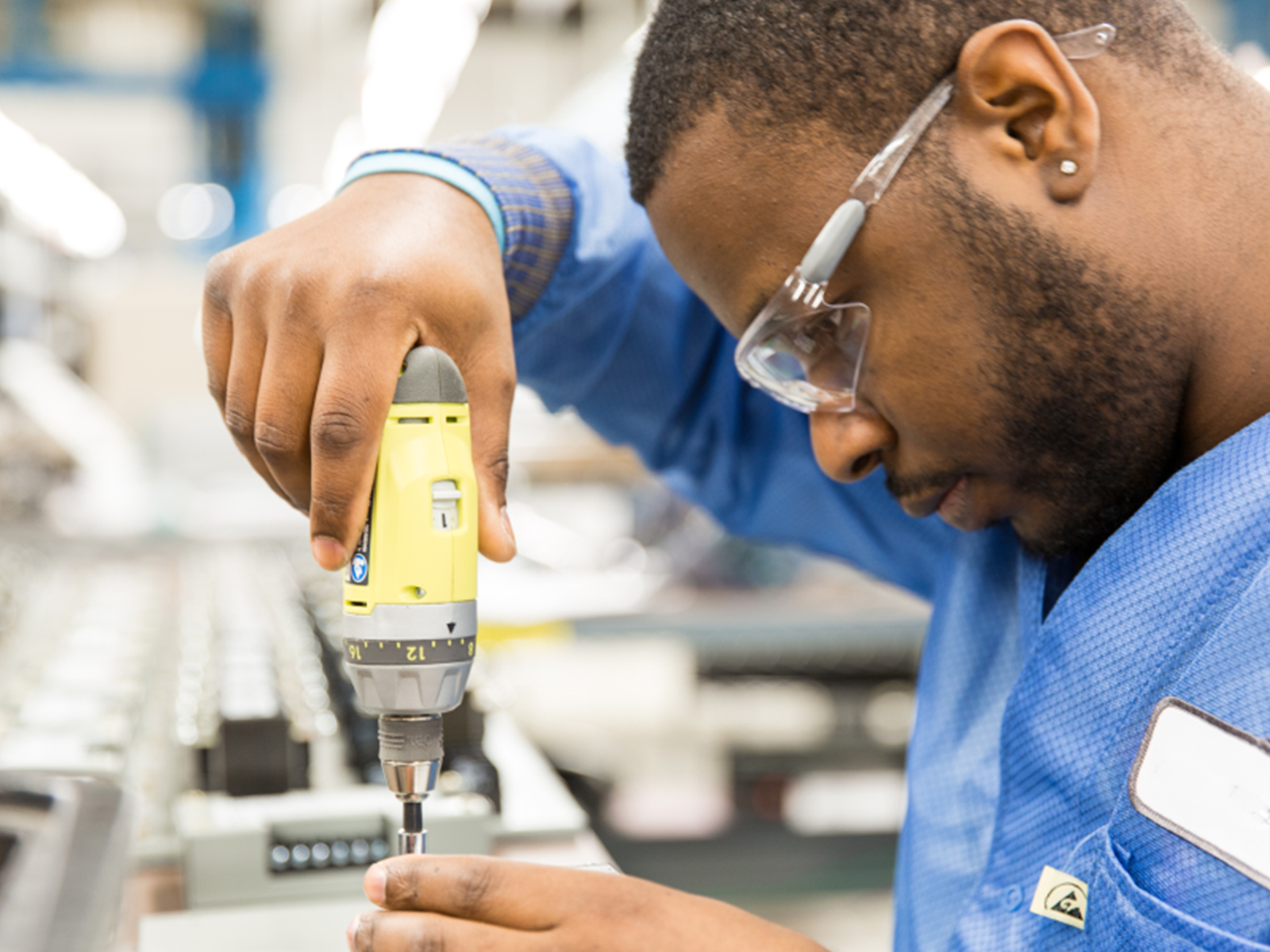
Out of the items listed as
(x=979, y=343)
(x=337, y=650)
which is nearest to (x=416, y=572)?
(x=979, y=343)

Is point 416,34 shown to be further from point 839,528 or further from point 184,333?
point 839,528

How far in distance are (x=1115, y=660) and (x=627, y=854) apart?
2325 millimetres

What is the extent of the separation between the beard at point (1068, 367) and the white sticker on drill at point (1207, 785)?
24 centimetres

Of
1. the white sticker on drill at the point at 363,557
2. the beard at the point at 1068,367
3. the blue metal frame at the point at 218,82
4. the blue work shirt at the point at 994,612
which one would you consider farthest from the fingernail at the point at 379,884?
the blue metal frame at the point at 218,82

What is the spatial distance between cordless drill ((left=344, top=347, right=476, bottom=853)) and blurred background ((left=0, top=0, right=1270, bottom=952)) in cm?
23

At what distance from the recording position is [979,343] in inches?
35.3

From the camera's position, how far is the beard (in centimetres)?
86

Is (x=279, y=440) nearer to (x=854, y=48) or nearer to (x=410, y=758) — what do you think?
(x=410, y=758)

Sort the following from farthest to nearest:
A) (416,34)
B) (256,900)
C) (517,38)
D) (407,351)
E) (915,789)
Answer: (517,38) → (416,34) → (915,789) → (256,900) → (407,351)

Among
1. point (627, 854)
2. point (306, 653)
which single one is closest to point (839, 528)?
point (306, 653)

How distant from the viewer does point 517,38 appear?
720 cm

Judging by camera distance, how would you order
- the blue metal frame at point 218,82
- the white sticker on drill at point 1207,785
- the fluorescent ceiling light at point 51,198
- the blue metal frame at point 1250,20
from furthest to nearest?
the blue metal frame at point 218,82 < the fluorescent ceiling light at point 51,198 < the blue metal frame at point 1250,20 < the white sticker on drill at point 1207,785

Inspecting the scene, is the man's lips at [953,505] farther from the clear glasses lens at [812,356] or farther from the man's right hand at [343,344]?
the man's right hand at [343,344]

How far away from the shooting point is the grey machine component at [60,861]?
77 cm
